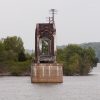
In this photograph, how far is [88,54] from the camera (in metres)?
188

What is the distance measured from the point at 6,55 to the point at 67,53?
18104 millimetres

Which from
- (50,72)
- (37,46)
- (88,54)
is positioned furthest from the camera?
(88,54)

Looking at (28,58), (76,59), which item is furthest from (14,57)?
(76,59)

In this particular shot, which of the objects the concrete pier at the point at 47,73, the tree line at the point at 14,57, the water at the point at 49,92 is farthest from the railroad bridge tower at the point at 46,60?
the tree line at the point at 14,57

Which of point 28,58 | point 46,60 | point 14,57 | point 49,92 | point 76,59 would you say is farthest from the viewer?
point 28,58

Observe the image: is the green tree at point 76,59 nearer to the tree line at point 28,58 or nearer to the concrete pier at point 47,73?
the tree line at point 28,58

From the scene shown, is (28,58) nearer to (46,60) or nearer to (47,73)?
(46,60)

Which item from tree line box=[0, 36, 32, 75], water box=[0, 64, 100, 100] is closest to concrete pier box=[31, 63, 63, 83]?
water box=[0, 64, 100, 100]

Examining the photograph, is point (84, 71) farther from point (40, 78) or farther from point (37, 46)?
point (40, 78)

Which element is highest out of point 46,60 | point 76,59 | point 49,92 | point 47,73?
point 76,59

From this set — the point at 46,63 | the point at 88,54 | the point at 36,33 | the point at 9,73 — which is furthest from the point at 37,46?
the point at 88,54

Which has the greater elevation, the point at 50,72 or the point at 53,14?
the point at 53,14

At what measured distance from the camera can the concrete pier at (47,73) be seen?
117000mm

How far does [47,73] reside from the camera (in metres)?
117
